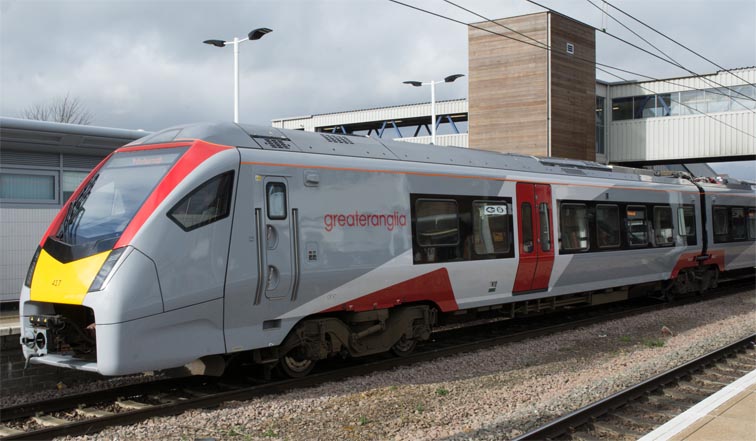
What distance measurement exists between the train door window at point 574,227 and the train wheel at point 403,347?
398 cm

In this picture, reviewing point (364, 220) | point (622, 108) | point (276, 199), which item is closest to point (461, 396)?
point (364, 220)

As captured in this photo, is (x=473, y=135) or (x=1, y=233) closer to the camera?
(x=1, y=233)

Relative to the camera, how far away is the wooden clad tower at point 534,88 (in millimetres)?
26766

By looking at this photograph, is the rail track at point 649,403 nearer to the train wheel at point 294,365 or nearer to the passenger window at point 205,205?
the train wheel at point 294,365

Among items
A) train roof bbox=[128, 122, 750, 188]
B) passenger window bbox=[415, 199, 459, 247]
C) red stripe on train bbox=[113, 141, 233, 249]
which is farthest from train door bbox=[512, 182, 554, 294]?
red stripe on train bbox=[113, 141, 233, 249]

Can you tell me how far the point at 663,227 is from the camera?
50.4 feet

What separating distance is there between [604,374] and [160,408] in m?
5.64

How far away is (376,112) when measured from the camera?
1714 inches

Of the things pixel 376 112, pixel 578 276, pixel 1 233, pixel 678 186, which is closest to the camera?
pixel 1 233

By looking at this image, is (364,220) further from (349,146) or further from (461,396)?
(461,396)

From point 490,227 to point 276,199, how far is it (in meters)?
4.19

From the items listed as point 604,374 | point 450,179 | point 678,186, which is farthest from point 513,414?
point 678,186

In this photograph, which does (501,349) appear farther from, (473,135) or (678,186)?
(473,135)

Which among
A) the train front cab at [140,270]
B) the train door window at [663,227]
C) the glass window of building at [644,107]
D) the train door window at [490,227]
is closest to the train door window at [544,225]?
the train door window at [490,227]
